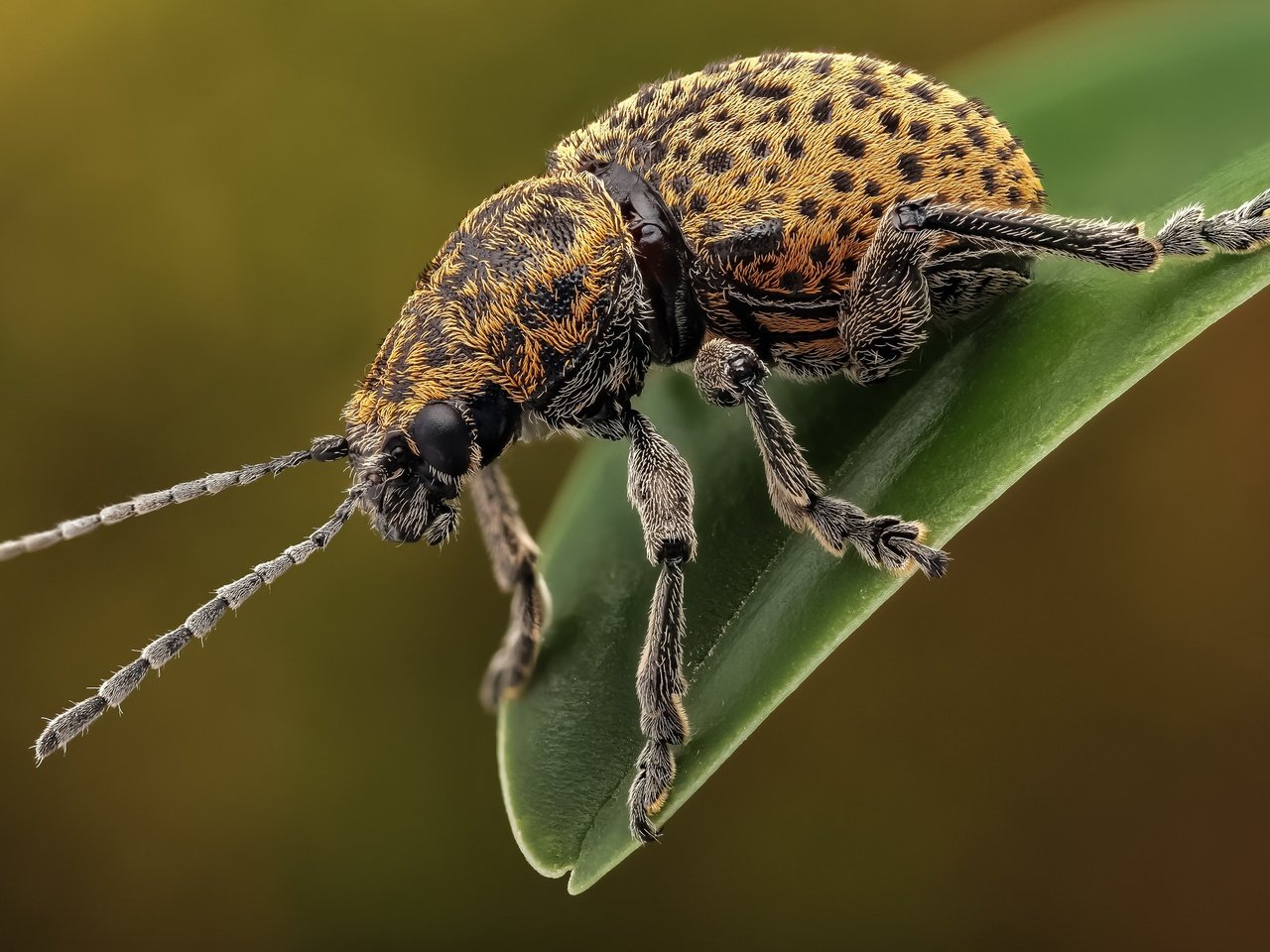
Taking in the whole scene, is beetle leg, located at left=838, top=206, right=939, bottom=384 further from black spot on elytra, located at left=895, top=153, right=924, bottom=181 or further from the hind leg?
black spot on elytra, located at left=895, top=153, right=924, bottom=181

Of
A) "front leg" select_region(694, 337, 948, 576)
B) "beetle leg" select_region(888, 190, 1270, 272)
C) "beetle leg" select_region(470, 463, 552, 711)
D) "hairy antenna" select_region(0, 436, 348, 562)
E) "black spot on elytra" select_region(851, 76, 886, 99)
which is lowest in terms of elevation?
"beetle leg" select_region(470, 463, 552, 711)

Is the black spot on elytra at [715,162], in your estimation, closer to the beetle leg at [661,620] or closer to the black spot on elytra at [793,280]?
the black spot on elytra at [793,280]

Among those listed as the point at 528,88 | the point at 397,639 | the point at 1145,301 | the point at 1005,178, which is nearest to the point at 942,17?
the point at 528,88

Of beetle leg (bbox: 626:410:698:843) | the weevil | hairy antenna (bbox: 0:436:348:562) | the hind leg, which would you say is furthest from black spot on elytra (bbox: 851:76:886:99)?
hairy antenna (bbox: 0:436:348:562)

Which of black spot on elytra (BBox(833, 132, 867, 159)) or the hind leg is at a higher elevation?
black spot on elytra (BBox(833, 132, 867, 159))

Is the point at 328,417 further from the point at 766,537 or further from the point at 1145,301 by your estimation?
the point at 1145,301

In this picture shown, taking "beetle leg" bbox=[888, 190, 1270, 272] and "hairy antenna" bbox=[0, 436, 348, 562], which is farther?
"hairy antenna" bbox=[0, 436, 348, 562]
